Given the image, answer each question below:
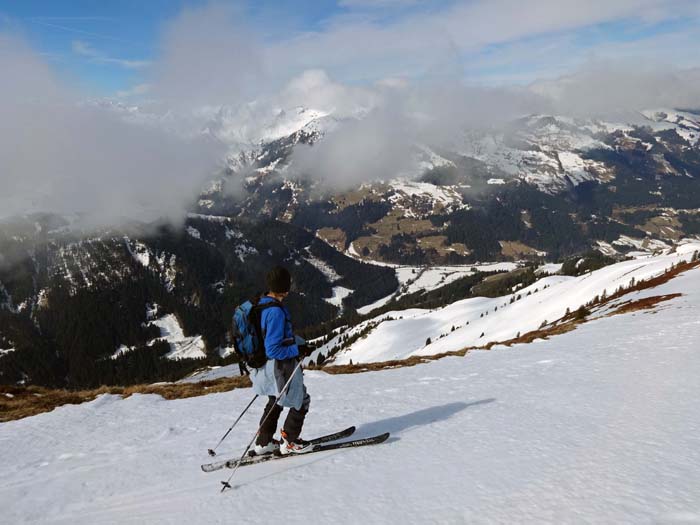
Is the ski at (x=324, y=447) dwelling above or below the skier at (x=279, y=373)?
below

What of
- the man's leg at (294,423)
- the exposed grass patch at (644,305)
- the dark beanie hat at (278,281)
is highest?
the dark beanie hat at (278,281)

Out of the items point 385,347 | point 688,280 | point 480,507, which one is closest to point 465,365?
point 480,507

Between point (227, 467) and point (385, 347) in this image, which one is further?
point (385, 347)

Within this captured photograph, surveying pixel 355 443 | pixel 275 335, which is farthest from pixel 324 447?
pixel 275 335

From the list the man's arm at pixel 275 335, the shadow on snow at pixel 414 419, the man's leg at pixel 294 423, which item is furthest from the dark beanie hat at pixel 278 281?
the shadow on snow at pixel 414 419

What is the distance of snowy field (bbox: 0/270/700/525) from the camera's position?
21.9 ft

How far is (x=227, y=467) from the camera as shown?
9.31 m

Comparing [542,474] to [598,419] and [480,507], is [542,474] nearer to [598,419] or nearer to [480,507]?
[480,507]

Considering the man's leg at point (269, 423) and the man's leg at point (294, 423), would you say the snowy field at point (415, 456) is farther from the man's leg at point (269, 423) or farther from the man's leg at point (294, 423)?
the man's leg at point (269, 423)

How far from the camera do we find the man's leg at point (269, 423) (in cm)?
942

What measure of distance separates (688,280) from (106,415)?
5851 centimetres

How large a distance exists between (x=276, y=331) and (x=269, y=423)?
220 centimetres

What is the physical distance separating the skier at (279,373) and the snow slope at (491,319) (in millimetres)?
64935

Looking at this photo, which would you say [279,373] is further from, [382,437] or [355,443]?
A: [382,437]
